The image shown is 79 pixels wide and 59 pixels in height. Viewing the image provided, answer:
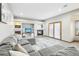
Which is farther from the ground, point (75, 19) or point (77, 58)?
point (75, 19)

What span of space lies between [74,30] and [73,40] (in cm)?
80

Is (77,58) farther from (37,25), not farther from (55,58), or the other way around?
(37,25)

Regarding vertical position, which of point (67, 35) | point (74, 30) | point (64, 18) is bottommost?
point (67, 35)

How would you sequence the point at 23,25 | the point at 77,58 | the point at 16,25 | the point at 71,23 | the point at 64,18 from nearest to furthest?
1. the point at 77,58
2. the point at 71,23
3. the point at 64,18
4. the point at 16,25
5. the point at 23,25

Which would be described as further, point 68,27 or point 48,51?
point 68,27

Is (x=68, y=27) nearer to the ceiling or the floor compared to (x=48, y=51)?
nearer to the ceiling

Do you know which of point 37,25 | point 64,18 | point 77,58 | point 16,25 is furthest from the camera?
point 37,25

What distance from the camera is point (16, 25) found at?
8.96 metres

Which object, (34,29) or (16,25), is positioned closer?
(16,25)

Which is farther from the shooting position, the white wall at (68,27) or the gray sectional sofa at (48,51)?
the white wall at (68,27)

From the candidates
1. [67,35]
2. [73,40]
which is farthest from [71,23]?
[73,40]

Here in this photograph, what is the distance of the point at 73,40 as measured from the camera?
6230 mm

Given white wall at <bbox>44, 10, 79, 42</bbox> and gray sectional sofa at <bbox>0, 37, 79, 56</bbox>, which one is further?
white wall at <bbox>44, 10, 79, 42</bbox>

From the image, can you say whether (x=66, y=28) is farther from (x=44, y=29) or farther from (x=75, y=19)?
(x=44, y=29)
